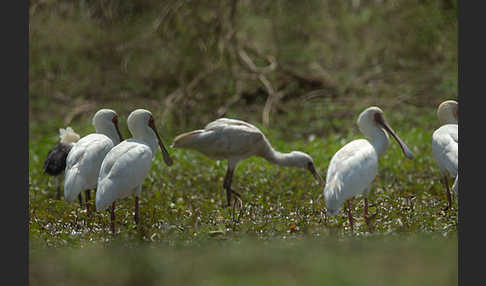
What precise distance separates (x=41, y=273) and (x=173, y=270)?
2.46 feet

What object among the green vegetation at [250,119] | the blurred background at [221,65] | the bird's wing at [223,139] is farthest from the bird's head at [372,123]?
the blurred background at [221,65]

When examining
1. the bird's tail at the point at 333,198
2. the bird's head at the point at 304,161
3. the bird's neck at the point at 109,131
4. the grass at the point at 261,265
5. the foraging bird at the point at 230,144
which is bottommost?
the grass at the point at 261,265

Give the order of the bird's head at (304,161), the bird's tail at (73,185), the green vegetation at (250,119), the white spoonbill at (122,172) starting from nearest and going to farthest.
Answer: the green vegetation at (250,119) < the white spoonbill at (122,172) < the bird's tail at (73,185) < the bird's head at (304,161)

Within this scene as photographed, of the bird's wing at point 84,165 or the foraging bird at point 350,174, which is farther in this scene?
the bird's wing at point 84,165

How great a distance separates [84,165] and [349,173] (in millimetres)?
2445

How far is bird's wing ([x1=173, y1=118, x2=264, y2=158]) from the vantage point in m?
7.50

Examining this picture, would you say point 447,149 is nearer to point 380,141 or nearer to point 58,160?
point 380,141

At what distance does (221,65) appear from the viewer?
42.5 feet

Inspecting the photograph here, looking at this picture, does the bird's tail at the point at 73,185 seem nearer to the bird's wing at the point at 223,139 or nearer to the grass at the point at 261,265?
the bird's wing at the point at 223,139

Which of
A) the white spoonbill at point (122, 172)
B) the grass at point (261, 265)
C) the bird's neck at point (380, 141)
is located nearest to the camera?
the grass at point (261, 265)

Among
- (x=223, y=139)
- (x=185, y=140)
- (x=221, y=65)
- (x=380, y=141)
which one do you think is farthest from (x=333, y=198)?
(x=221, y=65)

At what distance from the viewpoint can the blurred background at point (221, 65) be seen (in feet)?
41.5

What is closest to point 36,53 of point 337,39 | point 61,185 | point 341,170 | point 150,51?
point 150,51

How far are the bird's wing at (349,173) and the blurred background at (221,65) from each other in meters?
5.73
